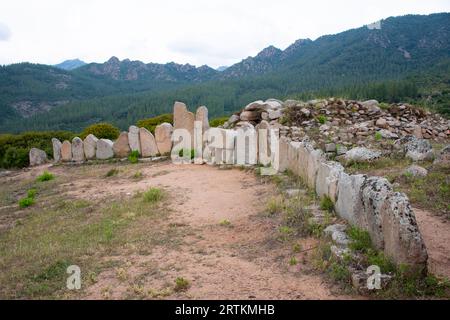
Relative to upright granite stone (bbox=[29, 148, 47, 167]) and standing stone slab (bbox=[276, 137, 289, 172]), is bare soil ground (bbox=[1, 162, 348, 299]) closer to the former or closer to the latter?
standing stone slab (bbox=[276, 137, 289, 172])

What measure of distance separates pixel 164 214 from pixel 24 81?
149928 millimetres

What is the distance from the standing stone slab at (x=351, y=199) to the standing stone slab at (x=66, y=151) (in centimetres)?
1490

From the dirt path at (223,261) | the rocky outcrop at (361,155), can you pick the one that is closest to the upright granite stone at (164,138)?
the dirt path at (223,261)

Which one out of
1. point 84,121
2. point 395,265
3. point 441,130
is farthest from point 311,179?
point 84,121

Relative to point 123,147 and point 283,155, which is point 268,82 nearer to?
point 123,147

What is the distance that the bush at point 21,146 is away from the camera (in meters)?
21.3

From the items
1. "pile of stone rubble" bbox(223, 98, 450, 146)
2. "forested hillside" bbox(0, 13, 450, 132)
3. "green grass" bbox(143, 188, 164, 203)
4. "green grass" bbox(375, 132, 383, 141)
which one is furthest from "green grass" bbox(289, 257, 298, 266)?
"forested hillside" bbox(0, 13, 450, 132)

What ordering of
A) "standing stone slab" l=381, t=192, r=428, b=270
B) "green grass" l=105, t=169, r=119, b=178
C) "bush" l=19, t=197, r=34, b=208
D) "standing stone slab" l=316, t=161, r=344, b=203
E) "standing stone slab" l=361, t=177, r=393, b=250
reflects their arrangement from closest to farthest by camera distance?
"standing stone slab" l=381, t=192, r=428, b=270 < "standing stone slab" l=361, t=177, r=393, b=250 < "standing stone slab" l=316, t=161, r=344, b=203 < "bush" l=19, t=197, r=34, b=208 < "green grass" l=105, t=169, r=119, b=178

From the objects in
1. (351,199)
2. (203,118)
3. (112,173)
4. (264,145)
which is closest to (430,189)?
(351,199)

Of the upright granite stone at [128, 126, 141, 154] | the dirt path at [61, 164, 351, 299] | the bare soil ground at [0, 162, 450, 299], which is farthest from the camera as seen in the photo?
the upright granite stone at [128, 126, 141, 154]

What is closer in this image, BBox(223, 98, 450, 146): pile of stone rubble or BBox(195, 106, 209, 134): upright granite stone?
BBox(223, 98, 450, 146): pile of stone rubble

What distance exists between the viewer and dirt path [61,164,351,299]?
196 inches

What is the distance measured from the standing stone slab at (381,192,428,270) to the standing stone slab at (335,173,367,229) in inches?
29.8

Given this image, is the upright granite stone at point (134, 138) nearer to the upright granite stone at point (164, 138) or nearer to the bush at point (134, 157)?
the bush at point (134, 157)
